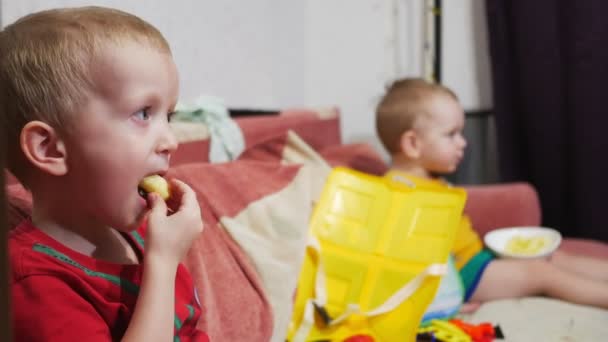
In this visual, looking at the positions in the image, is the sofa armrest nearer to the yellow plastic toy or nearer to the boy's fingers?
the yellow plastic toy

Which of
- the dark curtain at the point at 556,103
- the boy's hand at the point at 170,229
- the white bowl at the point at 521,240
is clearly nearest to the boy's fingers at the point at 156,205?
the boy's hand at the point at 170,229

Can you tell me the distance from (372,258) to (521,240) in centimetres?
73

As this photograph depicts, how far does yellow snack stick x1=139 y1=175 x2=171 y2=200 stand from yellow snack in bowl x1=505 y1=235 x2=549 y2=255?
1.28 meters

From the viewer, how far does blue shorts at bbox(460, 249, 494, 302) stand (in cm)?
162

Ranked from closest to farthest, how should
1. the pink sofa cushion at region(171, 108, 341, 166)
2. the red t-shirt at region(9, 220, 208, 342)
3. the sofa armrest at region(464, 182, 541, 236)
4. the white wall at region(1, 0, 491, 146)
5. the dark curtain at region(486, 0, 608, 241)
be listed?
Result: the red t-shirt at region(9, 220, 208, 342)
the pink sofa cushion at region(171, 108, 341, 166)
the sofa armrest at region(464, 182, 541, 236)
the dark curtain at region(486, 0, 608, 241)
the white wall at region(1, 0, 491, 146)

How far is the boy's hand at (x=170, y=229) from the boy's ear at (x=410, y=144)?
1103mm

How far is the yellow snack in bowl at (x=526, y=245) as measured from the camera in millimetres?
1747

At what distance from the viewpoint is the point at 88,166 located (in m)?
0.68

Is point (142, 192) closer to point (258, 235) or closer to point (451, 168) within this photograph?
point (258, 235)

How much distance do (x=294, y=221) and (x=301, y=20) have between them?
135 cm

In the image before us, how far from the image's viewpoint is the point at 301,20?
2400 millimetres

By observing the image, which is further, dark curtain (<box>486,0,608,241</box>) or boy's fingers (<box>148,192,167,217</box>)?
dark curtain (<box>486,0,608,241</box>)

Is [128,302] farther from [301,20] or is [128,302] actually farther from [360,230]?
[301,20]

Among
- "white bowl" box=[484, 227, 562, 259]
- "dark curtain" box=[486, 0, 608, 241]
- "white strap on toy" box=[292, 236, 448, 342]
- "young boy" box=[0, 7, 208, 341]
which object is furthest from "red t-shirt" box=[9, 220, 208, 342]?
"dark curtain" box=[486, 0, 608, 241]
